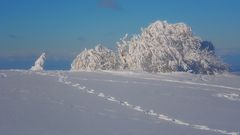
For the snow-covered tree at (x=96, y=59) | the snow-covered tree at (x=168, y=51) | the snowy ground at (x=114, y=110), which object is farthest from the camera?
the snow-covered tree at (x=96, y=59)

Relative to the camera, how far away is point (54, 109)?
11.2 m

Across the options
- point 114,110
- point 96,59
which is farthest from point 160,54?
point 114,110

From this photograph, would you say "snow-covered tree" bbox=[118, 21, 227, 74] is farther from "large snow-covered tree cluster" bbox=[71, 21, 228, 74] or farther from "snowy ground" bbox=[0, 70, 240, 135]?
"snowy ground" bbox=[0, 70, 240, 135]

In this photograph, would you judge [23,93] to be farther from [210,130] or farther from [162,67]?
[162,67]

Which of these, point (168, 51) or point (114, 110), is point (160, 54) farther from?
point (114, 110)

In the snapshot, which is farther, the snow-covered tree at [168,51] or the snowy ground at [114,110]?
the snow-covered tree at [168,51]

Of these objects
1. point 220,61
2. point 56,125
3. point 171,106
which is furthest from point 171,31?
point 56,125

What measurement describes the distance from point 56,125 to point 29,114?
3.87 ft

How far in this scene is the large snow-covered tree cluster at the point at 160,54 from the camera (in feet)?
98.2

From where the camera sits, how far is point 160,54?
29.8m

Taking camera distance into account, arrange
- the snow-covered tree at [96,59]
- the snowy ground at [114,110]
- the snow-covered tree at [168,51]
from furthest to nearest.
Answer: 1. the snow-covered tree at [96,59]
2. the snow-covered tree at [168,51]
3. the snowy ground at [114,110]

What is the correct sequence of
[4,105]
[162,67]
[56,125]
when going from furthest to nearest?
[162,67] < [4,105] < [56,125]

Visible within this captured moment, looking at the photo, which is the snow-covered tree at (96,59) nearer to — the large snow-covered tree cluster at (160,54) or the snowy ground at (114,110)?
the large snow-covered tree cluster at (160,54)

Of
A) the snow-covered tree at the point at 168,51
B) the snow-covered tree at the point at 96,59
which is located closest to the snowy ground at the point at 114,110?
the snow-covered tree at the point at 168,51
